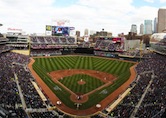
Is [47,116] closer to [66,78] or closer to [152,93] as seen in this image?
[152,93]

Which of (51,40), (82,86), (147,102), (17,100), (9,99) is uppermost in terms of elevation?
(51,40)

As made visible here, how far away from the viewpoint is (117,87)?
38938 mm

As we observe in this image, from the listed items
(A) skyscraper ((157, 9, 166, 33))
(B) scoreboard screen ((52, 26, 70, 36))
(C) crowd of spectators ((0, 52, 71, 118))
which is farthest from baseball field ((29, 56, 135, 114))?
(A) skyscraper ((157, 9, 166, 33))

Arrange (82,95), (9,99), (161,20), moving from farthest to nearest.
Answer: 1. (161,20)
2. (82,95)
3. (9,99)

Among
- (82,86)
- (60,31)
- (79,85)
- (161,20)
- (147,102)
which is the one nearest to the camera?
(147,102)

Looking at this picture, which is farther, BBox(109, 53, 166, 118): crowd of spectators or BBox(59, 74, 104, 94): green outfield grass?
BBox(59, 74, 104, 94): green outfield grass

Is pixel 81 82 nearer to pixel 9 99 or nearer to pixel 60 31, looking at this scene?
pixel 9 99

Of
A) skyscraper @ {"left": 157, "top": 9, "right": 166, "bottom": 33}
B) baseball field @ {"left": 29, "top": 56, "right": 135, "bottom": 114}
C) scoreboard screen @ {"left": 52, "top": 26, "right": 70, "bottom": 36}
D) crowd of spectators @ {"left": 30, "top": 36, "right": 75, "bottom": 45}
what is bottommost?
baseball field @ {"left": 29, "top": 56, "right": 135, "bottom": 114}

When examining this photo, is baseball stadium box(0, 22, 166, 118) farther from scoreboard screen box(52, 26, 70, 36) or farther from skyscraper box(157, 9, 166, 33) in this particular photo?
skyscraper box(157, 9, 166, 33)

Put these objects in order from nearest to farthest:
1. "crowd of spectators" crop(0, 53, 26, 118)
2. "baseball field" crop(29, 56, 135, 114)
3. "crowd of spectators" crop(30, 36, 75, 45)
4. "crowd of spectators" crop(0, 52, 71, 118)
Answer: "crowd of spectators" crop(0, 53, 26, 118) → "crowd of spectators" crop(0, 52, 71, 118) → "baseball field" crop(29, 56, 135, 114) → "crowd of spectators" crop(30, 36, 75, 45)

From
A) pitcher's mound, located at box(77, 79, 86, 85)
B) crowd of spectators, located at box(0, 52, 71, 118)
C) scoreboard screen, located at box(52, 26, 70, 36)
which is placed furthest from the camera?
scoreboard screen, located at box(52, 26, 70, 36)

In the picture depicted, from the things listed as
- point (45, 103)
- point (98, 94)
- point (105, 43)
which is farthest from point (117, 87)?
point (105, 43)

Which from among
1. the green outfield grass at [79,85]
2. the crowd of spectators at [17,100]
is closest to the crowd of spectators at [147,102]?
the green outfield grass at [79,85]

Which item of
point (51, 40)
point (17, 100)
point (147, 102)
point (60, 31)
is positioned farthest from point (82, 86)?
point (60, 31)
